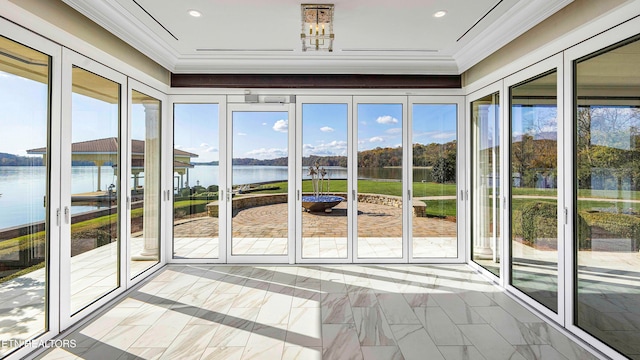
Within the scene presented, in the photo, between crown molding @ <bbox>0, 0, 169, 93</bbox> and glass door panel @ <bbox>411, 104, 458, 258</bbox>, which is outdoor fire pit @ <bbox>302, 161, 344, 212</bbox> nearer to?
glass door panel @ <bbox>411, 104, 458, 258</bbox>

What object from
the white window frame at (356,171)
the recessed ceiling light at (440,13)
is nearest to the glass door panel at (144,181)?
the white window frame at (356,171)

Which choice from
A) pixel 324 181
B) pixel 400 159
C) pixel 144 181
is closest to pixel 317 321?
pixel 324 181

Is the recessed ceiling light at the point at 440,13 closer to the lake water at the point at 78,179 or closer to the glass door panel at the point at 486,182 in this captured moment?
the glass door panel at the point at 486,182

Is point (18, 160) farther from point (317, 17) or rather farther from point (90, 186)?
point (317, 17)

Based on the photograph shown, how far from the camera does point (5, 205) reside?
233 cm

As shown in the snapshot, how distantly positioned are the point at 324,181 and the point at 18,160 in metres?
3.33

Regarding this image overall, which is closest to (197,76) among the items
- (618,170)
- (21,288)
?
(21,288)

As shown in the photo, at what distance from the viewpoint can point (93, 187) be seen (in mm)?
3254

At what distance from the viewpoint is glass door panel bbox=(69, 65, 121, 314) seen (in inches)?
119

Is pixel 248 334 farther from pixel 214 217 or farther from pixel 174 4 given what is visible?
pixel 174 4

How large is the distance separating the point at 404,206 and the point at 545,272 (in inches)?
76.8

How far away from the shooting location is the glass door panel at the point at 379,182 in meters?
4.80

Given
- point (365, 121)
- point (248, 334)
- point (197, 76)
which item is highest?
point (197, 76)

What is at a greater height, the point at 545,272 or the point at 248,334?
the point at 545,272
